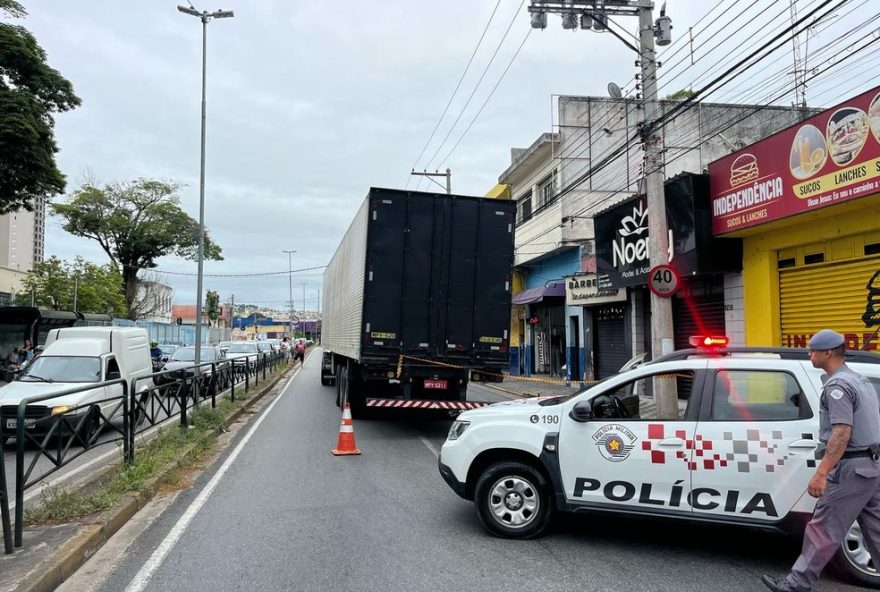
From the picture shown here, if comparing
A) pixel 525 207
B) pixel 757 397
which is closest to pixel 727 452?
pixel 757 397

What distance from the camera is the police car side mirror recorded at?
4980 mm

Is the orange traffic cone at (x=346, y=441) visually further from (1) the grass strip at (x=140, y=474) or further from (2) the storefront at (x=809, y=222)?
(2) the storefront at (x=809, y=222)

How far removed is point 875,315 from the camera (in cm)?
967

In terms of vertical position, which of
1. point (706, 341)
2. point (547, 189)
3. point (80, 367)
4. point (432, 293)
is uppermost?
point (547, 189)

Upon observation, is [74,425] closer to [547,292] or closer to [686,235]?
[686,235]

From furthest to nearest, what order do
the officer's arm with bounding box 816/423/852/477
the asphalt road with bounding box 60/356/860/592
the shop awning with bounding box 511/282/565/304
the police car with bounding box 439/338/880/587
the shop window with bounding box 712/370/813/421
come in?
the shop awning with bounding box 511/282/565/304, the shop window with bounding box 712/370/813/421, the police car with bounding box 439/338/880/587, the asphalt road with bounding box 60/356/860/592, the officer's arm with bounding box 816/423/852/477

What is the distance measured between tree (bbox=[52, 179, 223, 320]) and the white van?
38.3 meters

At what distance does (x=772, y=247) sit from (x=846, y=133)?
2911mm

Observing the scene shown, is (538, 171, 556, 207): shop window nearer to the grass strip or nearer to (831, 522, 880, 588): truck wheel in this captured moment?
the grass strip

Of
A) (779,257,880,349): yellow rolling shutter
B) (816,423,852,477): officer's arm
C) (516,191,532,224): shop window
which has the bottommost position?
(816,423,852,477): officer's arm

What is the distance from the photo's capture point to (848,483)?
375 cm

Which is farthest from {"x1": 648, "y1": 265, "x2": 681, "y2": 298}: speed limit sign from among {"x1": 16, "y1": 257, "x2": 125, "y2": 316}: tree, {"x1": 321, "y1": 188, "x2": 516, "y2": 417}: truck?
{"x1": 16, "y1": 257, "x2": 125, "y2": 316}: tree

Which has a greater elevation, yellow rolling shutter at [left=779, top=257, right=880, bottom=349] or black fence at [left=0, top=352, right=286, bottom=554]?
yellow rolling shutter at [left=779, top=257, right=880, bottom=349]

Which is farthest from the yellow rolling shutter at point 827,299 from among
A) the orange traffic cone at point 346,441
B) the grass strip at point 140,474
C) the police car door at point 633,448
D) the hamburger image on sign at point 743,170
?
the grass strip at point 140,474
